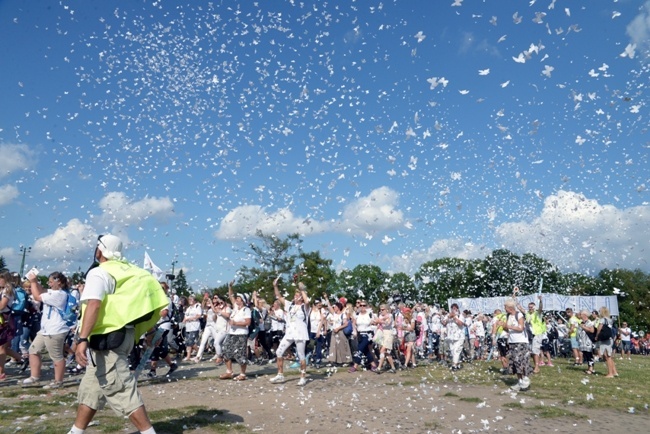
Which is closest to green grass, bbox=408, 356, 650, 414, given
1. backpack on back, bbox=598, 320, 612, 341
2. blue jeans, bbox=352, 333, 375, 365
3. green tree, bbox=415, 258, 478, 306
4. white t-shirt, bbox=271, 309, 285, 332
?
backpack on back, bbox=598, 320, 612, 341

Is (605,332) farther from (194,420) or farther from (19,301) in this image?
(19,301)

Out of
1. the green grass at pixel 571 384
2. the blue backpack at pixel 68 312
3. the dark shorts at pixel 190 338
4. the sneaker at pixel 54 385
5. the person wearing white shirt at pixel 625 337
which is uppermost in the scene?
the blue backpack at pixel 68 312

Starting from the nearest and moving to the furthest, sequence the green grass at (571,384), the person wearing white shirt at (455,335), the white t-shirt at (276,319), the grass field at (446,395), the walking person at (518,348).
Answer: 1. the grass field at (446,395)
2. the green grass at (571,384)
3. the walking person at (518,348)
4. the person wearing white shirt at (455,335)
5. the white t-shirt at (276,319)

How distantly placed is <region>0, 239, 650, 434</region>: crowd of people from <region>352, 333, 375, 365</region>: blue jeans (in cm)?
4

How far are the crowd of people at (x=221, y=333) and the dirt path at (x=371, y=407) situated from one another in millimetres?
763

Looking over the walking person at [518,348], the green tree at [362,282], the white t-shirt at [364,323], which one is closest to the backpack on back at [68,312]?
the white t-shirt at [364,323]

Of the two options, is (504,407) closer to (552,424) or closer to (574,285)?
(552,424)

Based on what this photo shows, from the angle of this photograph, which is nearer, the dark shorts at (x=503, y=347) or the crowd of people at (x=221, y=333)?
the crowd of people at (x=221, y=333)

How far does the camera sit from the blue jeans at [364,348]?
13.9 metres

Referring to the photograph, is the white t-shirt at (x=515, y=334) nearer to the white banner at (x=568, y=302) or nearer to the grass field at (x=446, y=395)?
the grass field at (x=446, y=395)

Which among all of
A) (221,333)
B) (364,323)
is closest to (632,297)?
(364,323)

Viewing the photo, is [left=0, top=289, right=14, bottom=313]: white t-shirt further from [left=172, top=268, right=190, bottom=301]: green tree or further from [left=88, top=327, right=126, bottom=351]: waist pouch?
[left=172, top=268, right=190, bottom=301]: green tree

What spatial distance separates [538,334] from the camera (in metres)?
14.5

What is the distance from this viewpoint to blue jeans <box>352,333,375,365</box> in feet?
45.5
